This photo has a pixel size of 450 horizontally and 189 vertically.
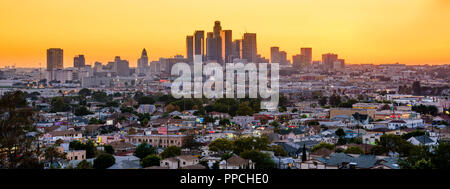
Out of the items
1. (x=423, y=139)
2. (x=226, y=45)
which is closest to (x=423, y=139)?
(x=423, y=139)

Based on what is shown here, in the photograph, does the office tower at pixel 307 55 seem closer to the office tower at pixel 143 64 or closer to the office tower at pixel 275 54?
the office tower at pixel 275 54

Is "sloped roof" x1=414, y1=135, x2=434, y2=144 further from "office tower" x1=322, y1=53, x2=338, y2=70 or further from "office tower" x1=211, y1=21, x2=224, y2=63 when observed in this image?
"office tower" x1=322, y1=53, x2=338, y2=70

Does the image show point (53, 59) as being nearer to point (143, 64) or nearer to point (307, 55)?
point (143, 64)

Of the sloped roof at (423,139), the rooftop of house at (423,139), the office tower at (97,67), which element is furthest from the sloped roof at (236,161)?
the office tower at (97,67)
